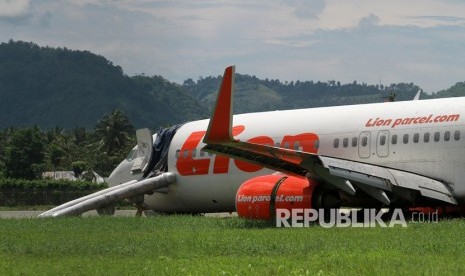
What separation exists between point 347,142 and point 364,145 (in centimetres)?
59

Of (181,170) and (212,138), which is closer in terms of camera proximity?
(212,138)

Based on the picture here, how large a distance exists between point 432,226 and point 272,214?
216 inches

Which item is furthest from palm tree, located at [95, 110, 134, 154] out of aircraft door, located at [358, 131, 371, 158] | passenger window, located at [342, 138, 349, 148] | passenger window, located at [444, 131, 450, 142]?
passenger window, located at [444, 131, 450, 142]

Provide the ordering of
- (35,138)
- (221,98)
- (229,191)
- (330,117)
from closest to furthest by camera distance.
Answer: (221,98), (330,117), (229,191), (35,138)

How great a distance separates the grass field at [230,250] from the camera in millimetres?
14570

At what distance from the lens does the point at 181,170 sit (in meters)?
32.9

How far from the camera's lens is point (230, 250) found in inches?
698

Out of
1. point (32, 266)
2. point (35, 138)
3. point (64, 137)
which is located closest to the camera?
point (32, 266)

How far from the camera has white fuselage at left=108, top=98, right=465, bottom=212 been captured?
26.4 m

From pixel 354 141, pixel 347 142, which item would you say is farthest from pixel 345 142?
pixel 354 141

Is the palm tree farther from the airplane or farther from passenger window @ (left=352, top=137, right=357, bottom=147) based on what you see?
passenger window @ (left=352, top=137, right=357, bottom=147)

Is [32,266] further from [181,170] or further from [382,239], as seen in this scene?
[181,170]

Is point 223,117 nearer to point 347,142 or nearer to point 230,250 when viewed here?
point 347,142

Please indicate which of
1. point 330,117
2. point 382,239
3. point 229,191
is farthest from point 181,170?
point 382,239
